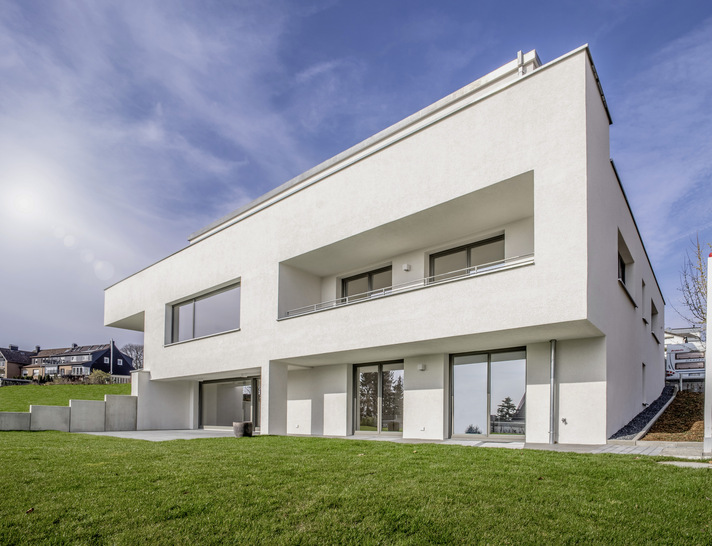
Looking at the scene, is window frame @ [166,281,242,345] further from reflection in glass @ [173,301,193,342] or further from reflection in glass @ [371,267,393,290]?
reflection in glass @ [371,267,393,290]

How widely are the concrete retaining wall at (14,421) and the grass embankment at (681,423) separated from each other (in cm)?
2027

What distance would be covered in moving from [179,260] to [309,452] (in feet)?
45.8

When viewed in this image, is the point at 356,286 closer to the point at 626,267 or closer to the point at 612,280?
the point at 612,280

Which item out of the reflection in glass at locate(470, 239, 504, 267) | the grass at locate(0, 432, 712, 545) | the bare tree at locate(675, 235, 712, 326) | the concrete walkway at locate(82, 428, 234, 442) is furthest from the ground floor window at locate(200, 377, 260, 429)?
the bare tree at locate(675, 235, 712, 326)

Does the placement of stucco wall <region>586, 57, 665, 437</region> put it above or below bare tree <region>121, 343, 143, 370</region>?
above

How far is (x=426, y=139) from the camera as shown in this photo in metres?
12.3

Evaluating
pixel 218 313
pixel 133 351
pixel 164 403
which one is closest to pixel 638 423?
pixel 218 313

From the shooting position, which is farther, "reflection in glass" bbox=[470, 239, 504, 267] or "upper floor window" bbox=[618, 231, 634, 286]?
"upper floor window" bbox=[618, 231, 634, 286]

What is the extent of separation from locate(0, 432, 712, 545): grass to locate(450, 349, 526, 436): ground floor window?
4673mm

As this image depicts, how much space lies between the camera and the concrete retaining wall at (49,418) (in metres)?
18.5

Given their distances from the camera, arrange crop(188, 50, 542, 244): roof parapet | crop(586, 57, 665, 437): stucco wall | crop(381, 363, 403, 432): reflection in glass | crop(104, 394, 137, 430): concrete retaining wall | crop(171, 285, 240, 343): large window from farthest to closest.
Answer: crop(104, 394, 137, 430): concrete retaining wall, crop(171, 285, 240, 343): large window, crop(381, 363, 403, 432): reflection in glass, crop(188, 50, 542, 244): roof parapet, crop(586, 57, 665, 437): stucco wall

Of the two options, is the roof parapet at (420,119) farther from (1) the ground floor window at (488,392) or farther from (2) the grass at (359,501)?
(2) the grass at (359,501)

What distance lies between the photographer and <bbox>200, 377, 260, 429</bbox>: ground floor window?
64.5 feet

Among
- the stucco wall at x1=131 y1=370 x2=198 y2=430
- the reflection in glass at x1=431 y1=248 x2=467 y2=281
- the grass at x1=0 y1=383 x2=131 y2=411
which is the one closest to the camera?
the reflection in glass at x1=431 y1=248 x2=467 y2=281
